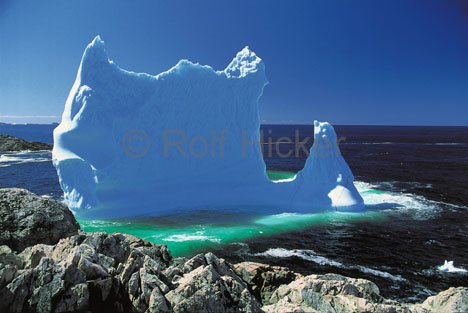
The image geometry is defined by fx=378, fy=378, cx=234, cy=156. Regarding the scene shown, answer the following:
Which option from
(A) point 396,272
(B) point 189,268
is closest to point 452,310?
(B) point 189,268

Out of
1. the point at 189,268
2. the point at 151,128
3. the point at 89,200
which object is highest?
the point at 151,128

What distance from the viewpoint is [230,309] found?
5.92 metres

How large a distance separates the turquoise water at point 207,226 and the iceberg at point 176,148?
116cm

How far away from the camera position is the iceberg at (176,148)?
73.0ft

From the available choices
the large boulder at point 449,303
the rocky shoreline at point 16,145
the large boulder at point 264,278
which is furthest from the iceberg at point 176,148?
the rocky shoreline at point 16,145

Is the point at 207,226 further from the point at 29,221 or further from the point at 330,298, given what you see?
the point at 330,298

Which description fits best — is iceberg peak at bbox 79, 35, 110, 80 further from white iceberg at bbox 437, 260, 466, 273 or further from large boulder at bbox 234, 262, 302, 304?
white iceberg at bbox 437, 260, 466, 273

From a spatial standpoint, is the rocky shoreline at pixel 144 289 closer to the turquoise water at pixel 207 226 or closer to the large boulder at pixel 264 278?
the large boulder at pixel 264 278

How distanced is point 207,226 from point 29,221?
1163 centimetres

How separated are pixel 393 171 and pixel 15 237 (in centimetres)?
4244

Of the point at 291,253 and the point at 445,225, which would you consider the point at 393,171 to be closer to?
the point at 445,225

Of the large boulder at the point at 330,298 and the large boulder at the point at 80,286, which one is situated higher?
the large boulder at the point at 80,286

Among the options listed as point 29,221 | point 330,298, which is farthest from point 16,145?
point 330,298

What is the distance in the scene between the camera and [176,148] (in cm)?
2484
